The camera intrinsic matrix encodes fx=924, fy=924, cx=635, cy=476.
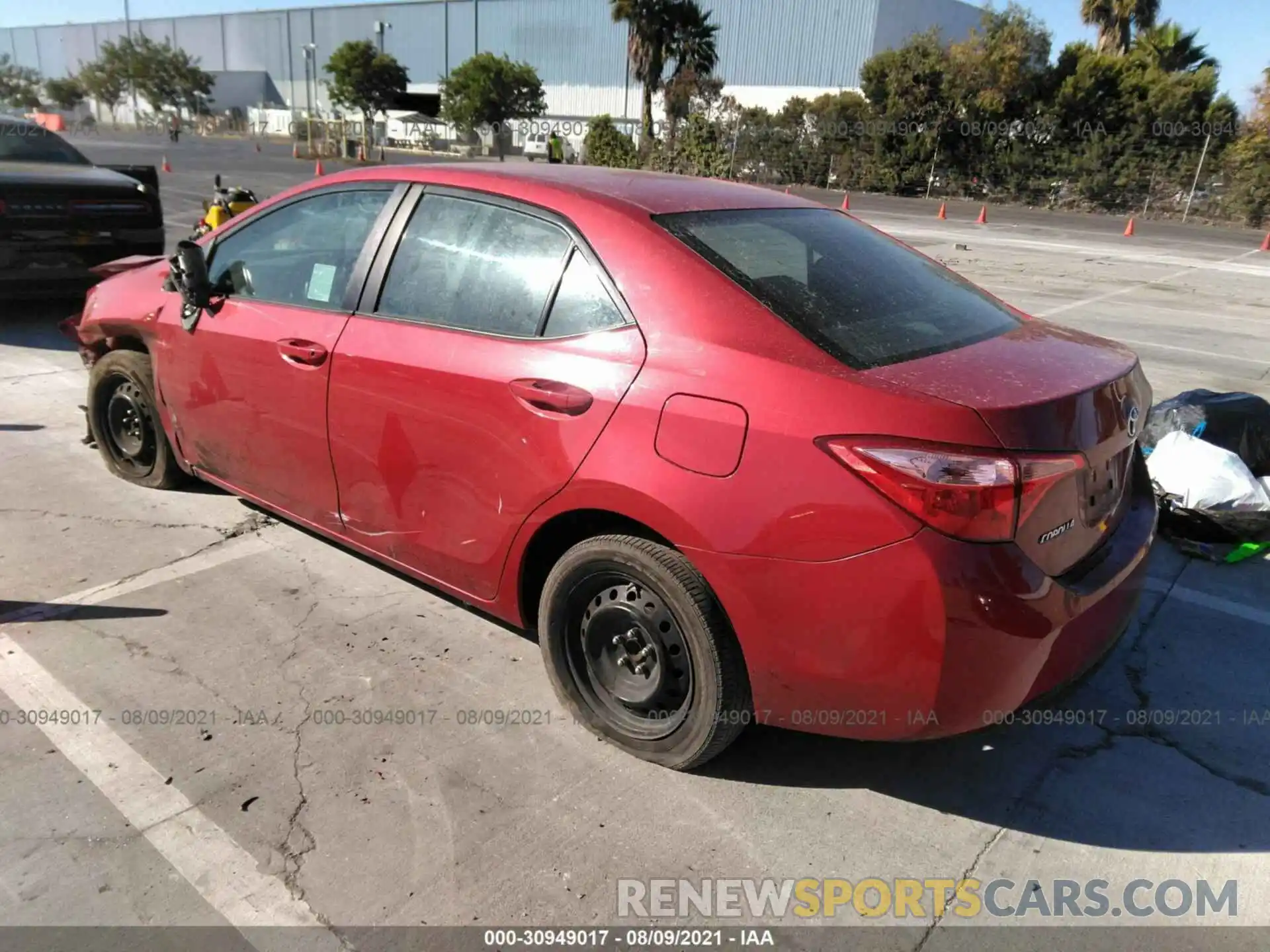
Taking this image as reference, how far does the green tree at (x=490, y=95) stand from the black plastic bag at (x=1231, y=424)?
48.3m

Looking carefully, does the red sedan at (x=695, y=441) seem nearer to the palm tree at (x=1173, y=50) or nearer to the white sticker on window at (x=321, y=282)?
the white sticker on window at (x=321, y=282)

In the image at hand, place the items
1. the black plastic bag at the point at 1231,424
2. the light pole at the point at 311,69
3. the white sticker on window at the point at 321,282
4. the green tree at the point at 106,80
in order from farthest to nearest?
the green tree at the point at 106,80, the light pole at the point at 311,69, the black plastic bag at the point at 1231,424, the white sticker on window at the point at 321,282

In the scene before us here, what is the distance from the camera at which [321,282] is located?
11.6 ft

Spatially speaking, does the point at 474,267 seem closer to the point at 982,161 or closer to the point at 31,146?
the point at 31,146

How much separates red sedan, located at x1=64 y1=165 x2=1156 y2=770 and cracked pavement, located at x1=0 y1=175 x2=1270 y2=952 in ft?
0.96

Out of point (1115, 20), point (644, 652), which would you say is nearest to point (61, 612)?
point (644, 652)

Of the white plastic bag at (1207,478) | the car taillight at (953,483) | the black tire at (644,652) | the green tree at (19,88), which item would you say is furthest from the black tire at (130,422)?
the green tree at (19,88)

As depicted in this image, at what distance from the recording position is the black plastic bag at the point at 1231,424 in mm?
4668

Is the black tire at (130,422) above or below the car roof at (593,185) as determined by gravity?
below

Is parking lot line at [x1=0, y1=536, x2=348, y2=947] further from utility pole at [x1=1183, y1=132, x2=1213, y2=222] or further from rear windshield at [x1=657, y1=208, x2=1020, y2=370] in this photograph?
utility pole at [x1=1183, y1=132, x2=1213, y2=222]

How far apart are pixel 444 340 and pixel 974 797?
2173mm

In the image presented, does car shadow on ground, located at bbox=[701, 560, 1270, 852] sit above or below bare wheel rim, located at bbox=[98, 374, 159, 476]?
below

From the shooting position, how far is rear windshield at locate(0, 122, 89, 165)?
8422mm

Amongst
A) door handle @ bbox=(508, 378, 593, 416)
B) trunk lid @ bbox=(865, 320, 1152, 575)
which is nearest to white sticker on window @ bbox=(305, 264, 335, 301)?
door handle @ bbox=(508, 378, 593, 416)
